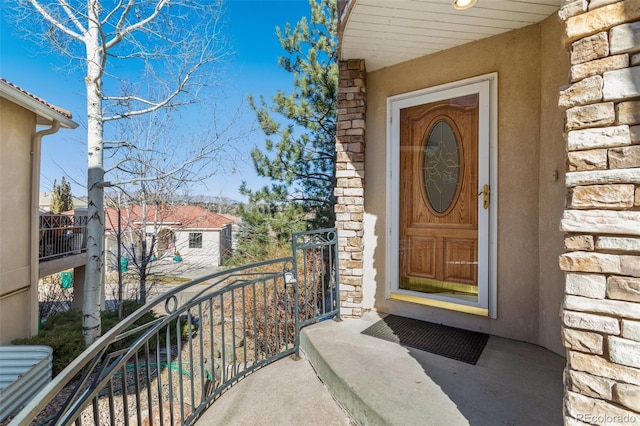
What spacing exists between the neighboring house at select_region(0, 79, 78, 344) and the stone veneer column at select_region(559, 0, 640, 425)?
7.02 metres

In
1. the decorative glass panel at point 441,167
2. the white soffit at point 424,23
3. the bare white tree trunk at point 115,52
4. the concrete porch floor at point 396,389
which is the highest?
the bare white tree trunk at point 115,52

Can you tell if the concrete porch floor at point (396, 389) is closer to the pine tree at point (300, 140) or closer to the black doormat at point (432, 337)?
the black doormat at point (432, 337)

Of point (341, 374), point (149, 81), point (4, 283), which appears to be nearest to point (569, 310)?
point (341, 374)

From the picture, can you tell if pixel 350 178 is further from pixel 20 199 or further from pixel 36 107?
pixel 20 199

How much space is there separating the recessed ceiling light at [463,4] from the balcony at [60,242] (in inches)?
357

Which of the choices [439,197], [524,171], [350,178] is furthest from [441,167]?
[350,178]

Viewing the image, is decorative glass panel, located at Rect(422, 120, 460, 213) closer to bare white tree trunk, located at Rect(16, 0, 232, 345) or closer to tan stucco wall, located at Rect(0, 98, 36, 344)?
bare white tree trunk, located at Rect(16, 0, 232, 345)

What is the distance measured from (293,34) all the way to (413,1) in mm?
6708

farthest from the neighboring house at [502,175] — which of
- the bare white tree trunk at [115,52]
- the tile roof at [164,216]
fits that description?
the tile roof at [164,216]

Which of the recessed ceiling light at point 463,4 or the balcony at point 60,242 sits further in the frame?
the balcony at point 60,242

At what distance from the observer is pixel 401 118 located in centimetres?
320

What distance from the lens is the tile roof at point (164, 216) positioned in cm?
939

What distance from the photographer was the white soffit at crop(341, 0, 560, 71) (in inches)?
90.4

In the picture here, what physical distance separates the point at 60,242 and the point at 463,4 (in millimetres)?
9864
